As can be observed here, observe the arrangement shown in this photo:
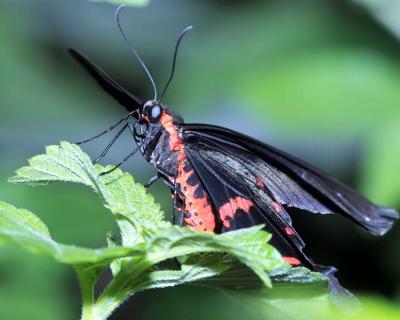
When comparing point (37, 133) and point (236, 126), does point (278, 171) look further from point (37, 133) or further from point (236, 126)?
point (37, 133)

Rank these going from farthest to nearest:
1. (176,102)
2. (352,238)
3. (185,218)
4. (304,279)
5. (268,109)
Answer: (176,102), (352,238), (268,109), (185,218), (304,279)

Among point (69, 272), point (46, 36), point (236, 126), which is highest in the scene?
point (46, 36)

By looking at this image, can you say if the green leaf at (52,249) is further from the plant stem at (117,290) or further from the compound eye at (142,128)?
the compound eye at (142,128)

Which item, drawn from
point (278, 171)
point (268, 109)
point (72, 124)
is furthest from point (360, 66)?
point (72, 124)

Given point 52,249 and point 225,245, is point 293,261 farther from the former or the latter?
point 52,249

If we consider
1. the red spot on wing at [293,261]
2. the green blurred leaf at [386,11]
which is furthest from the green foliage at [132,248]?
the green blurred leaf at [386,11]

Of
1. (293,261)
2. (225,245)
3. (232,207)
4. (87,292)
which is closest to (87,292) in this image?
(87,292)
